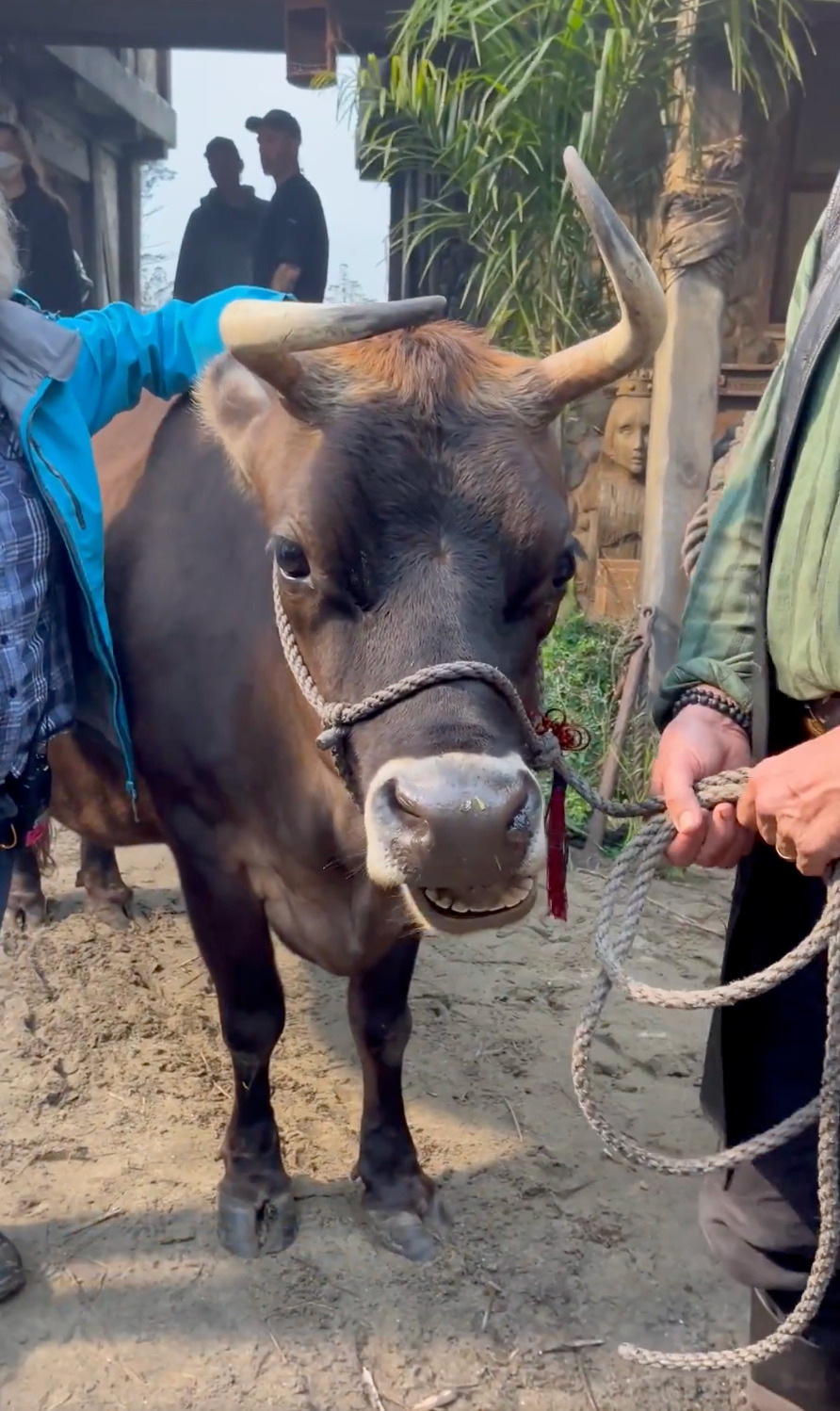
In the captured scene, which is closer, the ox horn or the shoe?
the ox horn

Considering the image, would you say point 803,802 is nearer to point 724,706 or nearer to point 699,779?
point 699,779

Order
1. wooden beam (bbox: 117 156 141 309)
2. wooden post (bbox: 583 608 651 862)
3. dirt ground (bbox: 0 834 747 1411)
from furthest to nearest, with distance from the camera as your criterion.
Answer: wooden beam (bbox: 117 156 141 309) < wooden post (bbox: 583 608 651 862) < dirt ground (bbox: 0 834 747 1411)

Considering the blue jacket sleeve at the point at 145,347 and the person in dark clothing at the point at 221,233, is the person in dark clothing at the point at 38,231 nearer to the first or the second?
the person in dark clothing at the point at 221,233

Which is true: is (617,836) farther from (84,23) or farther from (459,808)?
(84,23)

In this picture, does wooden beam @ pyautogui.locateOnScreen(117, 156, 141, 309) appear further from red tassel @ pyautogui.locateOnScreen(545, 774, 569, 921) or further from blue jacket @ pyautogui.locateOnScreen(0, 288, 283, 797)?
red tassel @ pyautogui.locateOnScreen(545, 774, 569, 921)

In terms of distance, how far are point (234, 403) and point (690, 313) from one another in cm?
279

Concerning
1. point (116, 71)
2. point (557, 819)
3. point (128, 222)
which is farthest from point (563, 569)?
point (128, 222)

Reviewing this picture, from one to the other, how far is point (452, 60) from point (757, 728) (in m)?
6.19

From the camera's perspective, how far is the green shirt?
1.51m

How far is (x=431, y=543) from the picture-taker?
1.80 m

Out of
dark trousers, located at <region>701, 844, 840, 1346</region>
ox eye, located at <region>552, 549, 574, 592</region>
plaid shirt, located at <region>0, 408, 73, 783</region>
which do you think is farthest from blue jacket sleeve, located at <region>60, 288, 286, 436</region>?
dark trousers, located at <region>701, 844, 840, 1346</region>

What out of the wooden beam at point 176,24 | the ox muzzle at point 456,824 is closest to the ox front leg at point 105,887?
the ox muzzle at point 456,824

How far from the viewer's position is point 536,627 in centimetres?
195

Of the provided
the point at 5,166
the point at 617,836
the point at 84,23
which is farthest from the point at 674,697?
the point at 84,23
